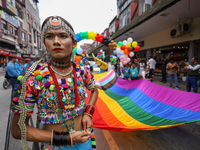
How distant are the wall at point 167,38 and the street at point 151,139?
276 inches

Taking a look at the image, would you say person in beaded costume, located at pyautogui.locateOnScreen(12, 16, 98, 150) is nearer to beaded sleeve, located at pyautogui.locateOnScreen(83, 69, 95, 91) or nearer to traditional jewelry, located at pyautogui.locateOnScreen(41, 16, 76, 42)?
traditional jewelry, located at pyautogui.locateOnScreen(41, 16, 76, 42)

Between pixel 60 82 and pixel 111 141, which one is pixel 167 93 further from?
pixel 60 82

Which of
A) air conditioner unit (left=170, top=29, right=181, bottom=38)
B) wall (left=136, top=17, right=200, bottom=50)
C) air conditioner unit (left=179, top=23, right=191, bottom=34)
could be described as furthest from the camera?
air conditioner unit (left=170, top=29, right=181, bottom=38)

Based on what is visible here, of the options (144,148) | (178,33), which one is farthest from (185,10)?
(144,148)

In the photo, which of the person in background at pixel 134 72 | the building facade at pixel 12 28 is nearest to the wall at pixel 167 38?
the person in background at pixel 134 72

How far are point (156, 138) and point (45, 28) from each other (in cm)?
315

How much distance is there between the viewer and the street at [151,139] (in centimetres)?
244

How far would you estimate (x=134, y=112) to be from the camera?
3.33m

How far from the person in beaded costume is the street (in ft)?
5.20

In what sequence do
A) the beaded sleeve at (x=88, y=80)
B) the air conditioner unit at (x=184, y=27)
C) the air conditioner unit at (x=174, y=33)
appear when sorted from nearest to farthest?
the beaded sleeve at (x=88, y=80)
the air conditioner unit at (x=184, y=27)
the air conditioner unit at (x=174, y=33)

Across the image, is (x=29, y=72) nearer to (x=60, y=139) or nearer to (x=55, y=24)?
(x=55, y=24)

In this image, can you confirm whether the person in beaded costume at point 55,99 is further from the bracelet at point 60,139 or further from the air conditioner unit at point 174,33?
the air conditioner unit at point 174,33

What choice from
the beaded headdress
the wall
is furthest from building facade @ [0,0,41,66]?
the beaded headdress

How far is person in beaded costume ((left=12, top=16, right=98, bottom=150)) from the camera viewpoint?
93 centimetres
